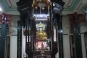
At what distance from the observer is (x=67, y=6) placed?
569 cm

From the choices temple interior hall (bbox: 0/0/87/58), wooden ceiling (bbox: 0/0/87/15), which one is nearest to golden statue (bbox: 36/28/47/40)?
temple interior hall (bbox: 0/0/87/58)

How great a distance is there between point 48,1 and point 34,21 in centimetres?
118

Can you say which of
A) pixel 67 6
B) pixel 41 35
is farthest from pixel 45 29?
pixel 67 6

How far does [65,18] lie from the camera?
6.21 metres

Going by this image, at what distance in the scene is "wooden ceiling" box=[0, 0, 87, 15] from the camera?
16.6ft

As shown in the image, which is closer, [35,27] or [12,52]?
[35,27]

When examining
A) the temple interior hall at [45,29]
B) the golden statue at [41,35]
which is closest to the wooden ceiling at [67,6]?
the temple interior hall at [45,29]

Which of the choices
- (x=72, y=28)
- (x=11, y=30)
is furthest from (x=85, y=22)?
(x=11, y=30)

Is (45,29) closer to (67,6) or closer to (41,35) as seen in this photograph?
(41,35)

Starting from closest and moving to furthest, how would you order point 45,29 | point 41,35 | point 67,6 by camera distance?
point 41,35
point 45,29
point 67,6

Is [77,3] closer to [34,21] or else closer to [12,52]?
[34,21]

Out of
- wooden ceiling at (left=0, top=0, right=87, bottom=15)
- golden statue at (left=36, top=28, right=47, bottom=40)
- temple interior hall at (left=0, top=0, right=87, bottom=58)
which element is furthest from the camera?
wooden ceiling at (left=0, top=0, right=87, bottom=15)

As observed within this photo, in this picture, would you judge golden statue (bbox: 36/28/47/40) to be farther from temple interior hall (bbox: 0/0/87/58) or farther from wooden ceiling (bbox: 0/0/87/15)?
wooden ceiling (bbox: 0/0/87/15)

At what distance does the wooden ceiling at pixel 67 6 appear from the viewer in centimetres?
505
